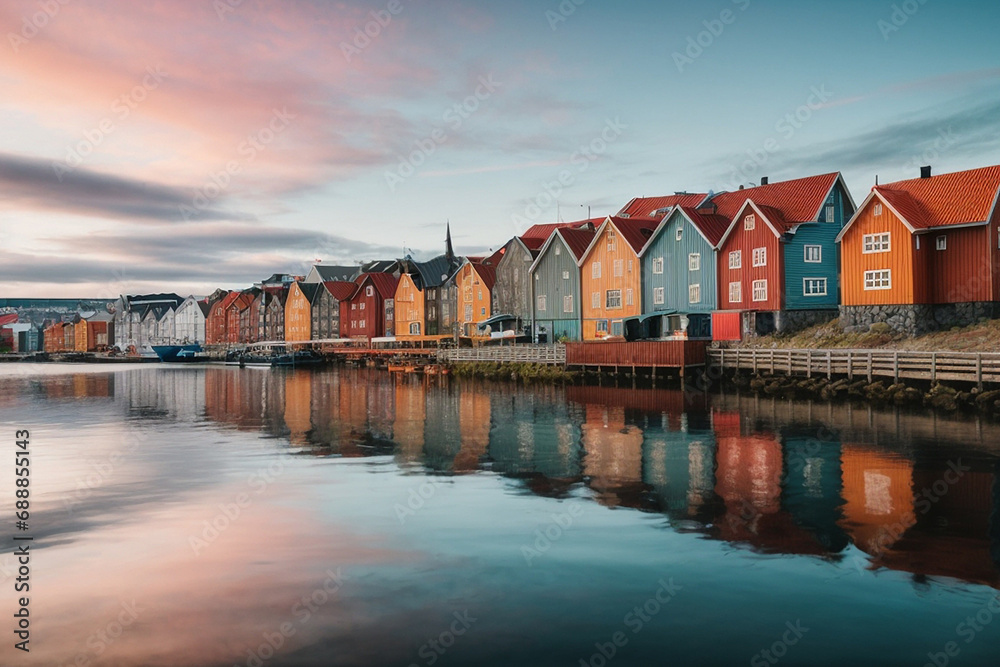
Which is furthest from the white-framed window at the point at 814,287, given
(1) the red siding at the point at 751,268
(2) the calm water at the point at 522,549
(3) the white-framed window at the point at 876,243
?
(2) the calm water at the point at 522,549

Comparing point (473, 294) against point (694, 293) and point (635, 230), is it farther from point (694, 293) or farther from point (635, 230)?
point (694, 293)

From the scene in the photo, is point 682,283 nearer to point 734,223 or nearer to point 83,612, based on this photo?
point 734,223

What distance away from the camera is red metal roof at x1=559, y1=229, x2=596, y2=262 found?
6794 cm

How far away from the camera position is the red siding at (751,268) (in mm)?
50875

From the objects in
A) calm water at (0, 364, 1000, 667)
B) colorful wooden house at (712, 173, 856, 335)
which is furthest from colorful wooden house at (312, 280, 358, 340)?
calm water at (0, 364, 1000, 667)

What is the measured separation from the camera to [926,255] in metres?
44.5

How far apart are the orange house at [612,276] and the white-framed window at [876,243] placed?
59.4 ft

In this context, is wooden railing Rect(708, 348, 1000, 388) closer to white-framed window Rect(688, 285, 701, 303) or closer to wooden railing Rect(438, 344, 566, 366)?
white-framed window Rect(688, 285, 701, 303)

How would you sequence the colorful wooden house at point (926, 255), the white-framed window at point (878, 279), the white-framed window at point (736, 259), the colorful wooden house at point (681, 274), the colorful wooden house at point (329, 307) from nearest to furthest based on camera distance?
1. the colorful wooden house at point (926, 255)
2. the white-framed window at point (878, 279)
3. the white-framed window at point (736, 259)
4. the colorful wooden house at point (681, 274)
5. the colorful wooden house at point (329, 307)

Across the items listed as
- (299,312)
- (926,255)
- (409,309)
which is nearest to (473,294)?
(409,309)

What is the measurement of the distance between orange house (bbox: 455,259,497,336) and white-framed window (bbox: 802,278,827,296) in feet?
123

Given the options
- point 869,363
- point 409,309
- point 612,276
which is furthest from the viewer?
point 409,309

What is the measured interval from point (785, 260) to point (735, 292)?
4.25m

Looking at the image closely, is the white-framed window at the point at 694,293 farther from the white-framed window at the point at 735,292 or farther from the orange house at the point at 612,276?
the orange house at the point at 612,276
